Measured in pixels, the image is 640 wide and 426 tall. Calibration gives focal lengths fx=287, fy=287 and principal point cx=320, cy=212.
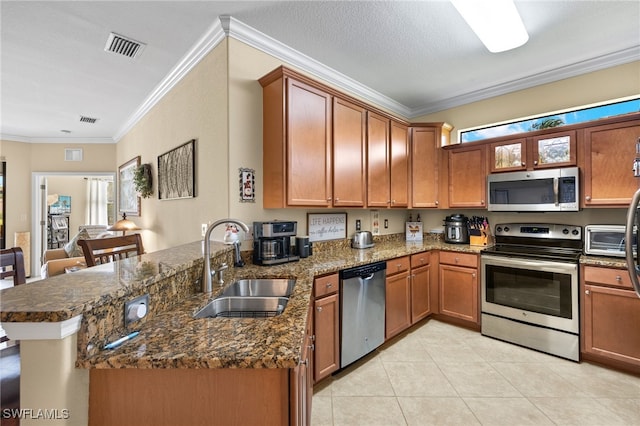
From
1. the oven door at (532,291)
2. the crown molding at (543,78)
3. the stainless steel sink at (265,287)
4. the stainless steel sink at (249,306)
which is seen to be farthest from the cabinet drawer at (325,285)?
the crown molding at (543,78)

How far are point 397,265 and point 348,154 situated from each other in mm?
1177

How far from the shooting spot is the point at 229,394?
882 millimetres

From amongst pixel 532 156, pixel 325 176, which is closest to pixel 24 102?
pixel 325 176

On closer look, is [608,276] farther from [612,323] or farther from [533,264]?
[533,264]

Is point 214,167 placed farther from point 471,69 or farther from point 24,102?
point 24,102

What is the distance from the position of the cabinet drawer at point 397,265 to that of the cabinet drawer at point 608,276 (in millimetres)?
1454

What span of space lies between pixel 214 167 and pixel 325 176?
0.96 meters

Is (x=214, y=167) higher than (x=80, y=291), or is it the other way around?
(x=214, y=167)

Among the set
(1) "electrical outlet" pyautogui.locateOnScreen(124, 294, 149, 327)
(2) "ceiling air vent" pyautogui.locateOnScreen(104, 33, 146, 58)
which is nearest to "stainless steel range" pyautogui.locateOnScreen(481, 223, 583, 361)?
(1) "electrical outlet" pyautogui.locateOnScreen(124, 294, 149, 327)

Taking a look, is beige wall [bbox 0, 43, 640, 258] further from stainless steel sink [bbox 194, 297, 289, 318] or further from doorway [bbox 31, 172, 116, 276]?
doorway [bbox 31, 172, 116, 276]

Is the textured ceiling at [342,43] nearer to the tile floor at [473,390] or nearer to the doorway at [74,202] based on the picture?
the tile floor at [473,390]

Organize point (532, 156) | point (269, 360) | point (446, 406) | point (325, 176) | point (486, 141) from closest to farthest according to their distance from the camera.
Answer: point (269, 360), point (446, 406), point (325, 176), point (532, 156), point (486, 141)

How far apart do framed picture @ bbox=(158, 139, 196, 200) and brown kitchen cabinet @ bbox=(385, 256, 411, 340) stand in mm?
2050

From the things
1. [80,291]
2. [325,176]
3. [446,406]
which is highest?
[325,176]
